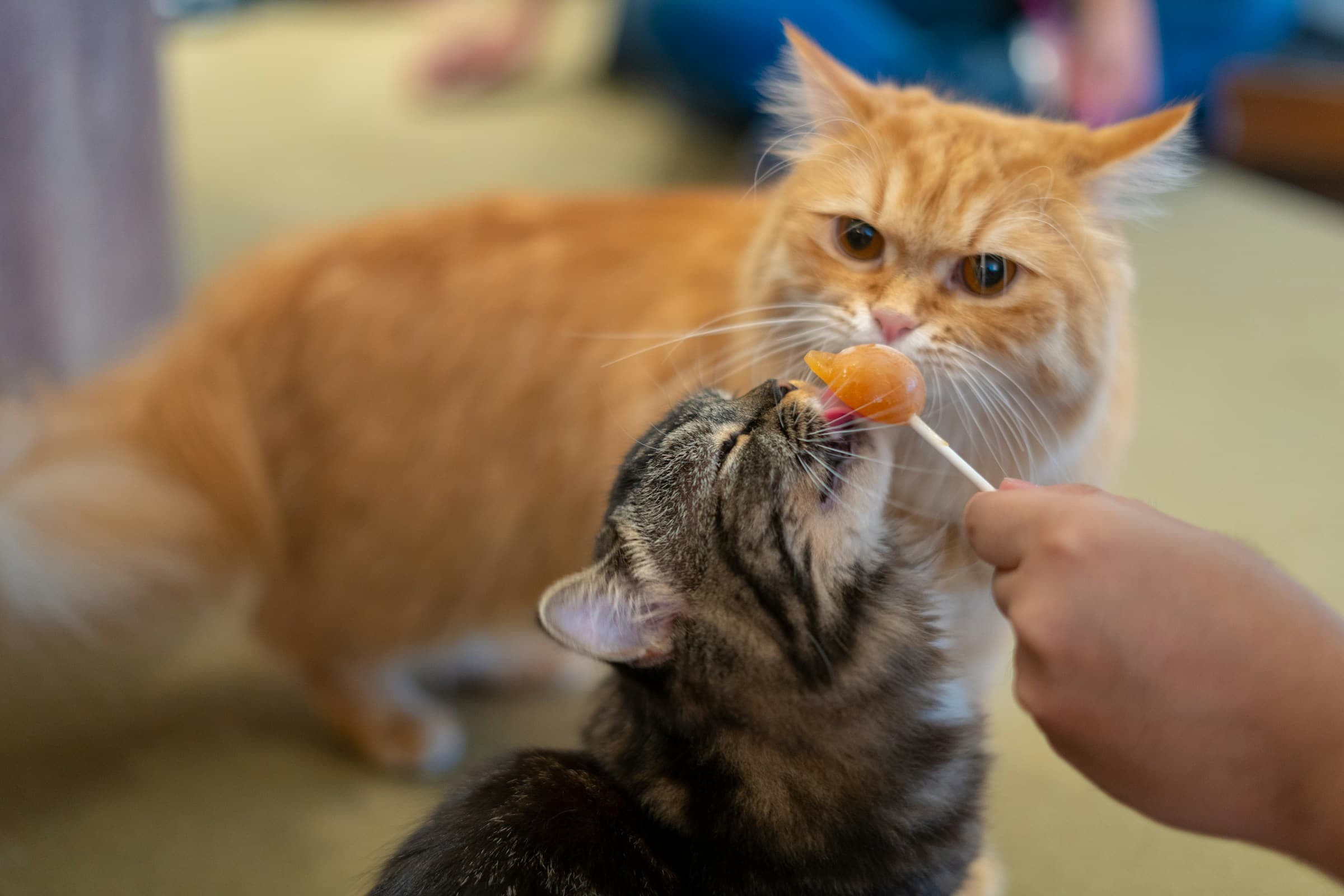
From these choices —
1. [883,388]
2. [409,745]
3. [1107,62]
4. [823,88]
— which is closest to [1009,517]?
[883,388]

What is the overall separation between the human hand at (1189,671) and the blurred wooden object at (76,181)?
173cm

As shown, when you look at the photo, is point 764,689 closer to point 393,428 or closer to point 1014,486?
point 1014,486

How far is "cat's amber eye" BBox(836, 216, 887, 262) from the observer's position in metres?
1.09

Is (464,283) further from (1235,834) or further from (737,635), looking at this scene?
(1235,834)

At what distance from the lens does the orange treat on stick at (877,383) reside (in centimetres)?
90

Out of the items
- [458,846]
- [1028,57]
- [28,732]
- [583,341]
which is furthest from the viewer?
[1028,57]

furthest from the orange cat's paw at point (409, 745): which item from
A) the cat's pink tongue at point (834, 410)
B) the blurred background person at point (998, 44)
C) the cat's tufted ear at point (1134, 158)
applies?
the blurred background person at point (998, 44)

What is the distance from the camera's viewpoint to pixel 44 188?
6.44 ft

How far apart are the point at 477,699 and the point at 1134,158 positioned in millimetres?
1444

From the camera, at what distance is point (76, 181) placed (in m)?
2.05

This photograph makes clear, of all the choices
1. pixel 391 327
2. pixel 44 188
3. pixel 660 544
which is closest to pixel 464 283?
pixel 391 327

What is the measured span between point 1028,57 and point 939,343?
265 centimetres

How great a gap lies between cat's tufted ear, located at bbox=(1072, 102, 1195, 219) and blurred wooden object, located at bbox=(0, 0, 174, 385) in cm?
172

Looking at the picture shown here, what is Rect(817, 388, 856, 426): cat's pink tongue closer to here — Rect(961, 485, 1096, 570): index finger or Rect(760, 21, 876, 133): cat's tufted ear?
Rect(961, 485, 1096, 570): index finger
